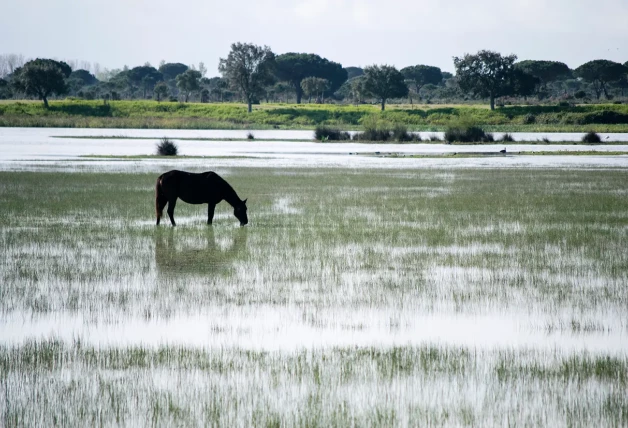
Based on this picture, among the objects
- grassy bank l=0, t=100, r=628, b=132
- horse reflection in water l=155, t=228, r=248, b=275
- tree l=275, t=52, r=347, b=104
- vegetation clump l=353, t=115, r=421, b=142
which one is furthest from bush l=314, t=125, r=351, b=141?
tree l=275, t=52, r=347, b=104

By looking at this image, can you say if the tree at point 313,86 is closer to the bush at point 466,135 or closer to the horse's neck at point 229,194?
the bush at point 466,135

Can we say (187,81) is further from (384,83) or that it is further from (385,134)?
(385,134)

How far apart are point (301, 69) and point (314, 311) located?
16639cm

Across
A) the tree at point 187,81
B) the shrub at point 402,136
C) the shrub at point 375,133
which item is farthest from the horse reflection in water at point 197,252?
the tree at point 187,81

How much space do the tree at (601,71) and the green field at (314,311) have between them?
137690mm

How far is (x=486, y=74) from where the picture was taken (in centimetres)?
12744

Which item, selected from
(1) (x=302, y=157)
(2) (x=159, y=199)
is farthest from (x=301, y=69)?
(2) (x=159, y=199)

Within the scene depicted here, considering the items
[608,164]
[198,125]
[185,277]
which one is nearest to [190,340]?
[185,277]

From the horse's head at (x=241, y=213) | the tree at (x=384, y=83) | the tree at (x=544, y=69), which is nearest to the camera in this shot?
the horse's head at (x=241, y=213)

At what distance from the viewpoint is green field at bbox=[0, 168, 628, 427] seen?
338 inches

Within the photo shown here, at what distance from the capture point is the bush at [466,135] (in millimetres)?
75250

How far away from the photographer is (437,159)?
2157 inches

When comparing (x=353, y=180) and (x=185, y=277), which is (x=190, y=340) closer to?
(x=185, y=277)

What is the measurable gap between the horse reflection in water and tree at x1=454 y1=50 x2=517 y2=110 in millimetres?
107428
